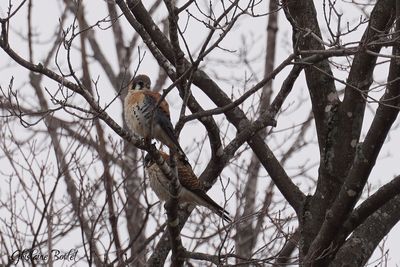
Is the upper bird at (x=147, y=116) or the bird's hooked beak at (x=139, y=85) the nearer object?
the upper bird at (x=147, y=116)

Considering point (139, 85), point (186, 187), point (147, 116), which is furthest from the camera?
point (139, 85)

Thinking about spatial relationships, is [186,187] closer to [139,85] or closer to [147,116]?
[147,116]

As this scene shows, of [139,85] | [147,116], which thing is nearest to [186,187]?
[147,116]

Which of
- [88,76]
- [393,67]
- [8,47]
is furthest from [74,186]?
[393,67]

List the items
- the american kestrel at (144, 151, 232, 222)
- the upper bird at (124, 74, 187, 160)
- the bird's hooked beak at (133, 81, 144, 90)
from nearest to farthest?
the upper bird at (124, 74, 187, 160), the american kestrel at (144, 151, 232, 222), the bird's hooked beak at (133, 81, 144, 90)

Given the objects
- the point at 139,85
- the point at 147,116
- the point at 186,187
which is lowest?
the point at 186,187

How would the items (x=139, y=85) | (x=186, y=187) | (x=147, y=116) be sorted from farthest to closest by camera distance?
(x=139, y=85), (x=186, y=187), (x=147, y=116)

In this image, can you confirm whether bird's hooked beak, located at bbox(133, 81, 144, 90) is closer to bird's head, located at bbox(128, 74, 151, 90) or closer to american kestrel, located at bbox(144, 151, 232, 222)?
bird's head, located at bbox(128, 74, 151, 90)

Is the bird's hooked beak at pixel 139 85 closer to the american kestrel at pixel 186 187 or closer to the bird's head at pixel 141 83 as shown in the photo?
the bird's head at pixel 141 83

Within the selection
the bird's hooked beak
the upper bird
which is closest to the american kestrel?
the upper bird

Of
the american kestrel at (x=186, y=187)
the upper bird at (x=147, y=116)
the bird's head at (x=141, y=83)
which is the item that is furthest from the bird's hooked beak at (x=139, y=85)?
the american kestrel at (x=186, y=187)

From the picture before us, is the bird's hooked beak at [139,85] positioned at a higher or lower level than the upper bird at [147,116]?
higher

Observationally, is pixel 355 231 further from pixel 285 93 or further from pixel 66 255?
pixel 66 255

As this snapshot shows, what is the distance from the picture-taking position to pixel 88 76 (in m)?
9.66
